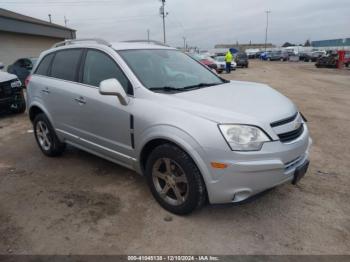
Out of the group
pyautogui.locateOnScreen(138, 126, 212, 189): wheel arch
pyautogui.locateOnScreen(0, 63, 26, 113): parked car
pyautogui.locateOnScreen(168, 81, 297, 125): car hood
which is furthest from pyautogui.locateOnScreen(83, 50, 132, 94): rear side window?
pyautogui.locateOnScreen(0, 63, 26, 113): parked car

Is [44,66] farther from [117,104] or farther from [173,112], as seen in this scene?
[173,112]

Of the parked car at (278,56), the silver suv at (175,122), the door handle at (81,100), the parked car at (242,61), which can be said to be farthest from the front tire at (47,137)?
the parked car at (278,56)

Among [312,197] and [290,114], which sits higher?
[290,114]

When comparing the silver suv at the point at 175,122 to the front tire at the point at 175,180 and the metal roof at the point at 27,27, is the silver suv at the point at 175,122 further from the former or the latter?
the metal roof at the point at 27,27

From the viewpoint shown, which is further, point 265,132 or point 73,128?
point 73,128

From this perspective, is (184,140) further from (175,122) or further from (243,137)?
(243,137)

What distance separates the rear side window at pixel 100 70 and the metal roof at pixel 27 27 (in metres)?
17.5

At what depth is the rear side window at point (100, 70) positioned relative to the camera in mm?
3361

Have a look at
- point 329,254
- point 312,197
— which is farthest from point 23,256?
point 312,197

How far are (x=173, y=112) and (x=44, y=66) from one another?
2.97 metres

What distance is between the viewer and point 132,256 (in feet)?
8.29

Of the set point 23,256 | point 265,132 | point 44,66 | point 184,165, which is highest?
point 44,66

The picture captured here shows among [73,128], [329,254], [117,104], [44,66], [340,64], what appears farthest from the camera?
[340,64]

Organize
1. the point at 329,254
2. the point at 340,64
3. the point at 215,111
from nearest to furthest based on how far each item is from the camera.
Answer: the point at 329,254 < the point at 215,111 < the point at 340,64
